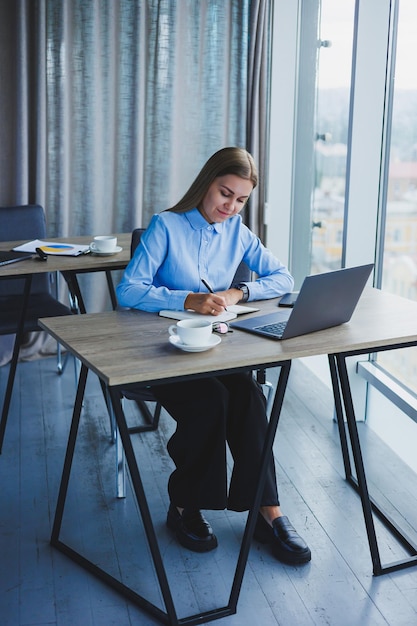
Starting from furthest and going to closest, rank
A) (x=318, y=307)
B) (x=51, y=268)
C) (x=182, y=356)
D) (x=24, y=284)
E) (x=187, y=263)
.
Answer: (x=24, y=284) → (x=51, y=268) → (x=187, y=263) → (x=318, y=307) → (x=182, y=356)

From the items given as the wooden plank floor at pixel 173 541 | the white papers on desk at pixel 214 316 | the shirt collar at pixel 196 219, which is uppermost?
A: the shirt collar at pixel 196 219

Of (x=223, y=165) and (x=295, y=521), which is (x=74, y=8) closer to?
(x=223, y=165)

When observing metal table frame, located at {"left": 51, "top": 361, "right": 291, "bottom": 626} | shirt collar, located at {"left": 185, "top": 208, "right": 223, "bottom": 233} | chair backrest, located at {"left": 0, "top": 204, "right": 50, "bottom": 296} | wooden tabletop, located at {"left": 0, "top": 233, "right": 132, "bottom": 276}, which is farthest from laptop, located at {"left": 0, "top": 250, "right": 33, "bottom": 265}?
metal table frame, located at {"left": 51, "top": 361, "right": 291, "bottom": 626}

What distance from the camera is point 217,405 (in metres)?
2.13

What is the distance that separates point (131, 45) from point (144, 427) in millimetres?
1897

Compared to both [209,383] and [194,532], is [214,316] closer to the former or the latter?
[209,383]

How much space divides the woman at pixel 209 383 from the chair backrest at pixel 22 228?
1162 millimetres

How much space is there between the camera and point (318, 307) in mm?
2002

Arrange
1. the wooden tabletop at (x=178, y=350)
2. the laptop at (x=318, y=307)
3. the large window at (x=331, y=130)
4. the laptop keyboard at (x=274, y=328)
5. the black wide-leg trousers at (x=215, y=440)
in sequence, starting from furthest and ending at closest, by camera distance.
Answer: the large window at (x=331, y=130) < the black wide-leg trousers at (x=215, y=440) < the laptop keyboard at (x=274, y=328) < the laptop at (x=318, y=307) < the wooden tabletop at (x=178, y=350)

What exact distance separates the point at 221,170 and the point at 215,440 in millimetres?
833

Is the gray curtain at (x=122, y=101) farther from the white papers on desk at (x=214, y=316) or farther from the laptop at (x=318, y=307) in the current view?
the laptop at (x=318, y=307)

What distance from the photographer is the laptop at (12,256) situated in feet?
9.50

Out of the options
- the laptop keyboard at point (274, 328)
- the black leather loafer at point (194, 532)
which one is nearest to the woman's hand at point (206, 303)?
the laptop keyboard at point (274, 328)

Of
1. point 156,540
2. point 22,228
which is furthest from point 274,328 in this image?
point 22,228
